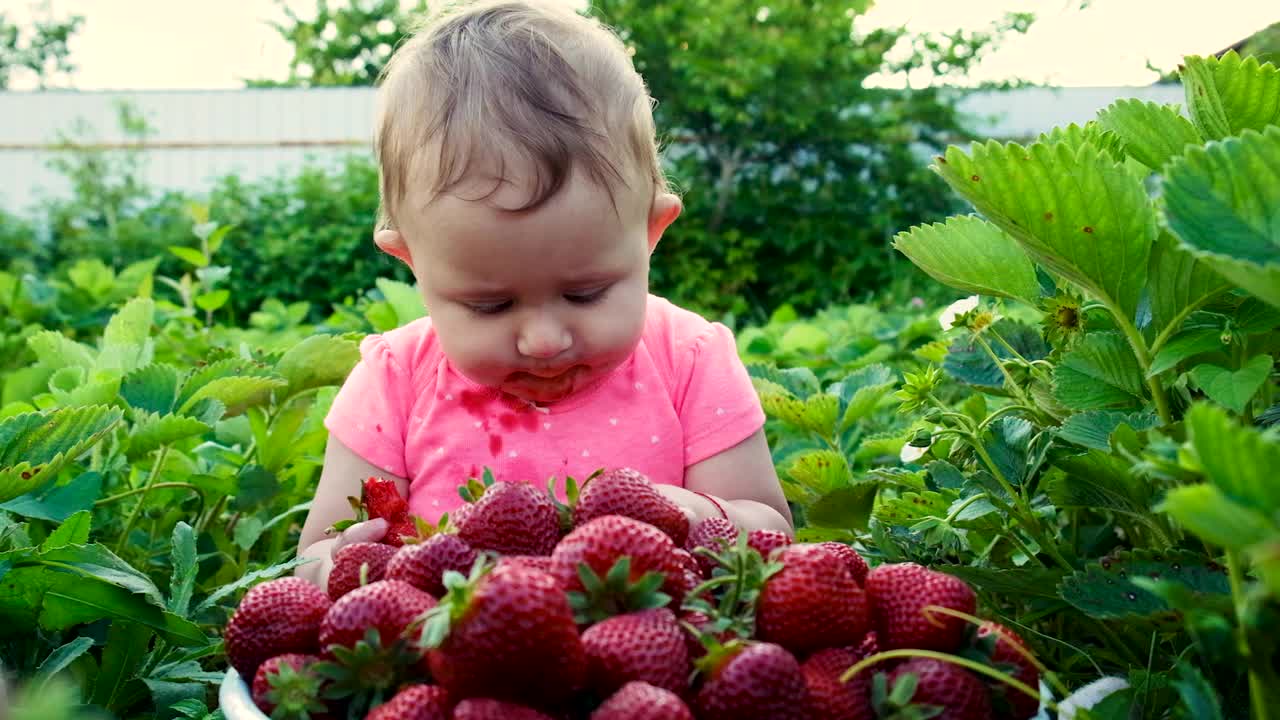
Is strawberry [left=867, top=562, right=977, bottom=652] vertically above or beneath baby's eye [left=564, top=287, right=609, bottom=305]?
A: beneath

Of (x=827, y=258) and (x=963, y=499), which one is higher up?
(x=963, y=499)

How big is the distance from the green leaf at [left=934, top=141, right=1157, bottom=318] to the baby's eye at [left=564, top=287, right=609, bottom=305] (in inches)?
19.5

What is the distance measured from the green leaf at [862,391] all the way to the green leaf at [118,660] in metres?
1.13

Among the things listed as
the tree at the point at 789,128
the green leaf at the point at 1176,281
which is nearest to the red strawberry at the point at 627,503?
the green leaf at the point at 1176,281

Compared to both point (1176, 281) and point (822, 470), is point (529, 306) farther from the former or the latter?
point (1176, 281)

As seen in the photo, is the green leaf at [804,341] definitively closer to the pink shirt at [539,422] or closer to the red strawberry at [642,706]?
the pink shirt at [539,422]

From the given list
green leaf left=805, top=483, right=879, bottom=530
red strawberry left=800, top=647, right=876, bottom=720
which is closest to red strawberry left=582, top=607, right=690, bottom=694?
red strawberry left=800, top=647, right=876, bottom=720

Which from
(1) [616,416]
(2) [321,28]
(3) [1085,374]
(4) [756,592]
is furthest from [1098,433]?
(2) [321,28]

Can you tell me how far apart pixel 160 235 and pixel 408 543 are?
28.1 ft

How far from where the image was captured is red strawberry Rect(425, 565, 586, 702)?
892 mm

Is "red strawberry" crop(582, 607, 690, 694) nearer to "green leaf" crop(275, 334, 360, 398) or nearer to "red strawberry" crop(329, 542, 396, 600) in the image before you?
"red strawberry" crop(329, 542, 396, 600)

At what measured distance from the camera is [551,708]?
37.3 inches

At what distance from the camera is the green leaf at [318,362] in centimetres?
203

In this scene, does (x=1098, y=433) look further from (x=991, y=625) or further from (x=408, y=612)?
(x=408, y=612)
